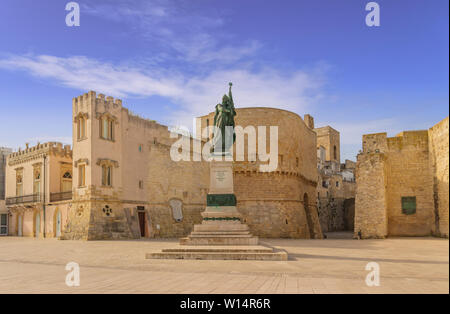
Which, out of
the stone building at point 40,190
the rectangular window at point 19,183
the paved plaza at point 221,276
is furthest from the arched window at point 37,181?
the paved plaza at point 221,276

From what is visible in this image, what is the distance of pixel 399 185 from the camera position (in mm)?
24953

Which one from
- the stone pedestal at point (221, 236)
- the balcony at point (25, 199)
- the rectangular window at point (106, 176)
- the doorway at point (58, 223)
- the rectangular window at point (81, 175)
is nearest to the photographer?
the stone pedestal at point (221, 236)

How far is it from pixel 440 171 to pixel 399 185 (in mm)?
3049

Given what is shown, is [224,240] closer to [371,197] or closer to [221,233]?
[221,233]

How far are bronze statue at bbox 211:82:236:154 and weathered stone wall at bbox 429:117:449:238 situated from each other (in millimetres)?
12309

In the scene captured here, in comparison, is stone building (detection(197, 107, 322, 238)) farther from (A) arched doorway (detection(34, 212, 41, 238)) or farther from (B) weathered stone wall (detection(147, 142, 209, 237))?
(A) arched doorway (detection(34, 212, 41, 238))

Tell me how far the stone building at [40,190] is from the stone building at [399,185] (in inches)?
757

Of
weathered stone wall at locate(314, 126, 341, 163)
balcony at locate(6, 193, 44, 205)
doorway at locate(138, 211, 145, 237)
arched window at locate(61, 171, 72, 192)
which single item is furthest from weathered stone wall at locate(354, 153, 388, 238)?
weathered stone wall at locate(314, 126, 341, 163)

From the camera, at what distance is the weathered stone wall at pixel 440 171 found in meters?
21.2

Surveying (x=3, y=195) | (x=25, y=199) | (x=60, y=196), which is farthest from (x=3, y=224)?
(x=60, y=196)

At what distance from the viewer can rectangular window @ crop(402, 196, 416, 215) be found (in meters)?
24.4

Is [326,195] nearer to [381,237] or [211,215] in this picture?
[381,237]

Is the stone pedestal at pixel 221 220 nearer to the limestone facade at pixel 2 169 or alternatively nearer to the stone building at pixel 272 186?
the stone building at pixel 272 186
